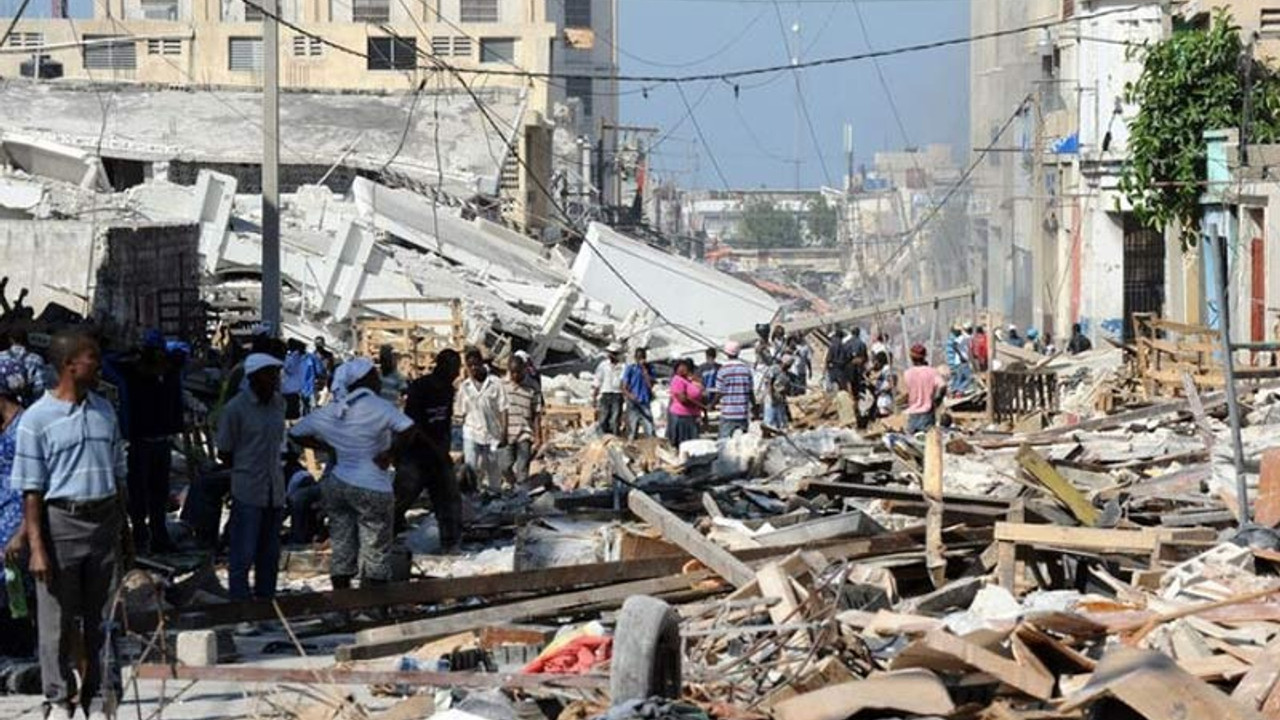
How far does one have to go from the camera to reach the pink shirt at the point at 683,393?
940 inches

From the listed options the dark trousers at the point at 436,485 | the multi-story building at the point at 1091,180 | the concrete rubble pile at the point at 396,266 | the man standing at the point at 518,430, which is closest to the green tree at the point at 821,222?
the multi-story building at the point at 1091,180

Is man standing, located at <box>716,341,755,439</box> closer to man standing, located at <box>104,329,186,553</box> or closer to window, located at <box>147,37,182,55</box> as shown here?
man standing, located at <box>104,329,186,553</box>

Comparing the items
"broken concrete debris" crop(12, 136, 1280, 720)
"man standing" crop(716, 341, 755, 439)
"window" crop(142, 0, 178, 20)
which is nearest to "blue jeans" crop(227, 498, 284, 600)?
"broken concrete debris" crop(12, 136, 1280, 720)

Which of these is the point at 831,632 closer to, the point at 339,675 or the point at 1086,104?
the point at 339,675

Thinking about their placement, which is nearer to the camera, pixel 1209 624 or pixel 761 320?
pixel 1209 624

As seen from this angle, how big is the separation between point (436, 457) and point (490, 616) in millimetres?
4740

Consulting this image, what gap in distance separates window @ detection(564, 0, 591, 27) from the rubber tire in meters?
102

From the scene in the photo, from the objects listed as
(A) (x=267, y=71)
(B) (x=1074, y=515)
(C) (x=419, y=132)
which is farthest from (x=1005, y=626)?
(C) (x=419, y=132)

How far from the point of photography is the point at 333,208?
1805 inches

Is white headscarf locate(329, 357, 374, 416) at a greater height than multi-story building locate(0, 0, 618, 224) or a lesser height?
lesser

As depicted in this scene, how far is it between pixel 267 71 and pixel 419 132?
104 ft

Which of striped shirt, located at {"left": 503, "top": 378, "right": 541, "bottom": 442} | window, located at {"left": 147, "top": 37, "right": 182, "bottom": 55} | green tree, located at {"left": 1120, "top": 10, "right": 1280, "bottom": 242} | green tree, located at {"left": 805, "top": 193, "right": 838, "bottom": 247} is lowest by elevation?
striped shirt, located at {"left": 503, "top": 378, "right": 541, "bottom": 442}

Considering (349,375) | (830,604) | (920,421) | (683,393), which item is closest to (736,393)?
(683,393)

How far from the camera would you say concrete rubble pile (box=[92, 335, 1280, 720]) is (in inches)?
333
